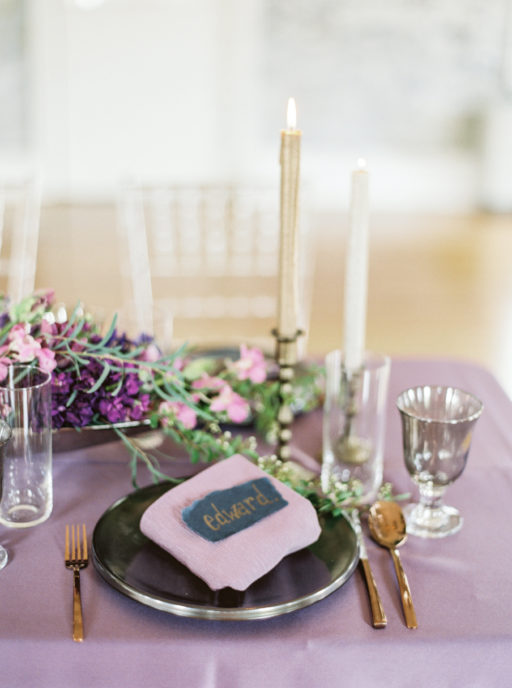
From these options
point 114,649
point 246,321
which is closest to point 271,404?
point 114,649

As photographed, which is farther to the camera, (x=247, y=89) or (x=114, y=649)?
(x=247, y=89)

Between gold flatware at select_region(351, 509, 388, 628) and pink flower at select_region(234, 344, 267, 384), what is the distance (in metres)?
0.23

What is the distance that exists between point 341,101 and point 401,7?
87 centimetres

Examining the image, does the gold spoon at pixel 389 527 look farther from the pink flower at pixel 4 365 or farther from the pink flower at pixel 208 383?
the pink flower at pixel 4 365

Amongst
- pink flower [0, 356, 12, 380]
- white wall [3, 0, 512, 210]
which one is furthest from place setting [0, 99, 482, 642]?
white wall [3, 0, 512, 210]

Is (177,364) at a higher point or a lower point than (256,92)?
lower

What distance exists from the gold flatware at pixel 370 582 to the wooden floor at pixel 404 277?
77.6 inches

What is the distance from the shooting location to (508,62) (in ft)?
23.2

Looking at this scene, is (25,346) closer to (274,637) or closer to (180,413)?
(180,413)

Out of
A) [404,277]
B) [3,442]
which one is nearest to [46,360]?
[3,442]

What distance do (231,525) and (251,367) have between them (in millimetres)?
312

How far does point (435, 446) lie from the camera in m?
0.93

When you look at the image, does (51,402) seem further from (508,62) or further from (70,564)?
(508,62)

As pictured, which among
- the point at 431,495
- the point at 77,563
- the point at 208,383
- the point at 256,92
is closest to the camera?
the point at 77,563
